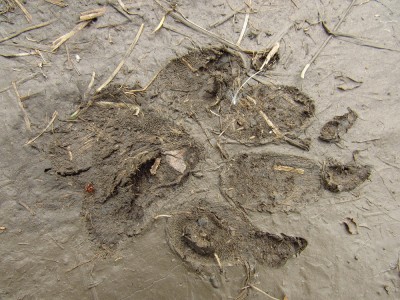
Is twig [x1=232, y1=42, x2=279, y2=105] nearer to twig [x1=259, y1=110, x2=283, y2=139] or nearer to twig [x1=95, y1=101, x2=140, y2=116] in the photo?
twig [x1=259, y1=110, x2=283, y2=139]

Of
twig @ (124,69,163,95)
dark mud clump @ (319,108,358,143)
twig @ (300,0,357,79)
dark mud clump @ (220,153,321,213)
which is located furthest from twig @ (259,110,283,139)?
twig @ (124,69,163,95)

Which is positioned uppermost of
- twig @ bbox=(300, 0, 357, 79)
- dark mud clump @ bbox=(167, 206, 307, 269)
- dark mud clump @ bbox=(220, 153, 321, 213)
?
twig @ bbox=(300, 0, 357, 79)

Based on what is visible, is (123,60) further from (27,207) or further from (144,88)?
(27,207)

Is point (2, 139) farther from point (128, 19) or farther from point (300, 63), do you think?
point (300, 63)

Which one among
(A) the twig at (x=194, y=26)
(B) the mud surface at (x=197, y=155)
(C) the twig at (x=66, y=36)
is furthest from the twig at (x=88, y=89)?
(A) the twig at (x=194, y=26)

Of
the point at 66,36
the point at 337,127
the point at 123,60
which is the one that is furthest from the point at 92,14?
the point at 337,127

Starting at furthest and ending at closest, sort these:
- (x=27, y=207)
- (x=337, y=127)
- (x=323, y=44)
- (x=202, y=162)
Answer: (x=323, y=44), (x=337, y=127), (x=202, y=162), (x=27, y=207)

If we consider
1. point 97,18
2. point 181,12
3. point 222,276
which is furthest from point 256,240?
point 97,18
